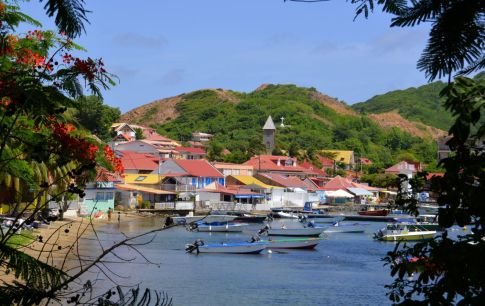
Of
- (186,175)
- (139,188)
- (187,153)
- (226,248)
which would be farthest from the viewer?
(187,153)

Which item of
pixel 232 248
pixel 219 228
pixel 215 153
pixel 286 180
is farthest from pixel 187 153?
pixel 232 248

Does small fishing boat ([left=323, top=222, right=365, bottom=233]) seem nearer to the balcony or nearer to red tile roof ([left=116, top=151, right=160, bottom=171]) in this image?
the balcony

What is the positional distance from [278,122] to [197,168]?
77979 mm

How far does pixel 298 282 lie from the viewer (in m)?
26.2

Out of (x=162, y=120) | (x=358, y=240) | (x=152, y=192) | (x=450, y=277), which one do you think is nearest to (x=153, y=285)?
(x=450, y=277)

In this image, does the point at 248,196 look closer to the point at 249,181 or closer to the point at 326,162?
the point at 249,181

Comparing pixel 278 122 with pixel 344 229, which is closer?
pixel 344 229

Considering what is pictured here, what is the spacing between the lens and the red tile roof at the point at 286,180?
253 ft

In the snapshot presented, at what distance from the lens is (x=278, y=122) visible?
144 meters

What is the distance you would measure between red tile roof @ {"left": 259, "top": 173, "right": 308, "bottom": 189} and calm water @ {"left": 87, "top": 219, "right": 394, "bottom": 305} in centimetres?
3612

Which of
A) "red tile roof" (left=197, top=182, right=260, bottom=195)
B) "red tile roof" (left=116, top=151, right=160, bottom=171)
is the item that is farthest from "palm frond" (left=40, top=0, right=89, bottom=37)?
"red tile roof" (left=116, top=151, right=160, bottom=171)

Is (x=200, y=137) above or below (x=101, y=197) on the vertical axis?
above

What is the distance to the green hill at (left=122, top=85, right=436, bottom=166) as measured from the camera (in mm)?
121625

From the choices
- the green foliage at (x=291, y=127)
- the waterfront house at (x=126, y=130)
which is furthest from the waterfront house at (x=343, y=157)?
the waterfront house at (x=126, y=130)
